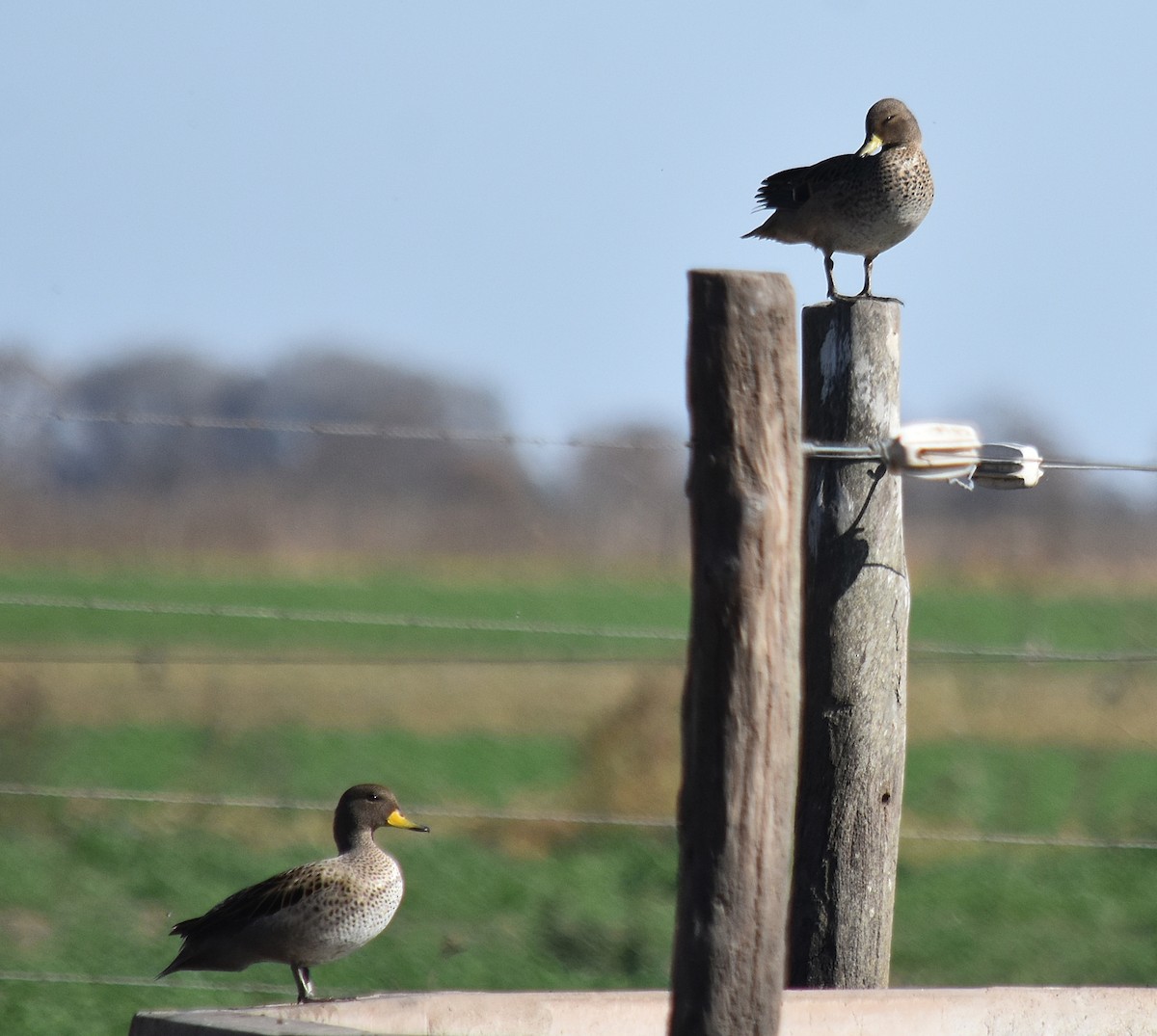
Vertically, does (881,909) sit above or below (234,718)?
above

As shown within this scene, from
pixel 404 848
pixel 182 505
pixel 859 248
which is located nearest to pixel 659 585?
pixel 182 505

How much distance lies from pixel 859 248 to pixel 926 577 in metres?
26.2

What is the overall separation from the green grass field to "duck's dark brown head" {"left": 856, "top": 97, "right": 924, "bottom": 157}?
1883 millimetres

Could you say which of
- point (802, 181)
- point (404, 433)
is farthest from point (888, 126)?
point (404, 433)

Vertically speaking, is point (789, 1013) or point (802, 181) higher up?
point (802, 181)

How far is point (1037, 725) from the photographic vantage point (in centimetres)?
1862

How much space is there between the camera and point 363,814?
185 inches

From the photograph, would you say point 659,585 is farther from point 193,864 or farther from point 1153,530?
point 193,864

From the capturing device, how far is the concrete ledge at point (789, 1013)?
3.68 m

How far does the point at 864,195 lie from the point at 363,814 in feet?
8.58

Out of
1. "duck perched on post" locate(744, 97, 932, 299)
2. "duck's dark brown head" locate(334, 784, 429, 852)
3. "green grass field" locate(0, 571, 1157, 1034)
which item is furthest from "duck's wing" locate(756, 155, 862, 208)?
"duck's dark brown head" locate(334, 784, 429, 852)

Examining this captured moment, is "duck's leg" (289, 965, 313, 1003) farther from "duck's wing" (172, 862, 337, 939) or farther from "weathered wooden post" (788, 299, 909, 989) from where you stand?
"weathered wooden post" (788, 299, 909, 989)

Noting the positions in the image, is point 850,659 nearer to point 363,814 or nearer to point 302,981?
point 363,814

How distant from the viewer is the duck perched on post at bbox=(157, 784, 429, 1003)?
4.38 metres
